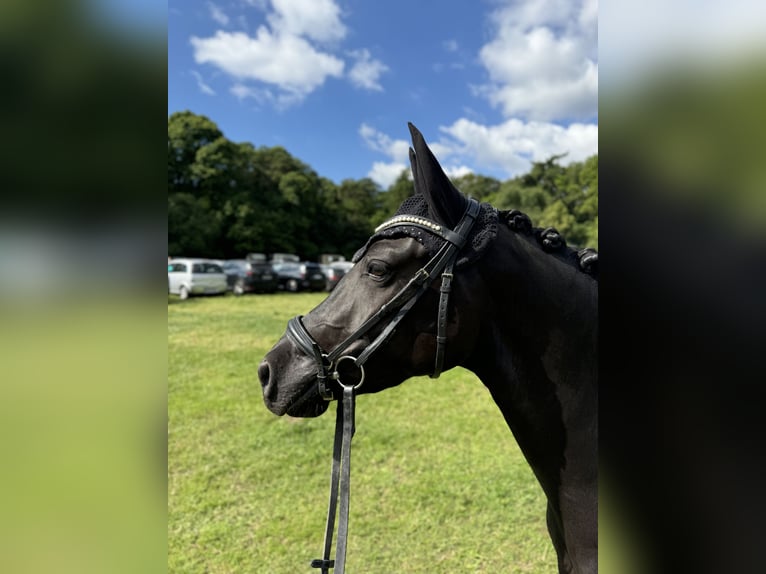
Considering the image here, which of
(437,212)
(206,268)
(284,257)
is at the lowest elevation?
(437,212)

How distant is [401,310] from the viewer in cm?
175

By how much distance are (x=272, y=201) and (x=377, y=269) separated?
172 ft

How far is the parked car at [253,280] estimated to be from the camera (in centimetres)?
2766

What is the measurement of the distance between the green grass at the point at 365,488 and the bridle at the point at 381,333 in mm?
2601

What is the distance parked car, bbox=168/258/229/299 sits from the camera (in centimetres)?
2448

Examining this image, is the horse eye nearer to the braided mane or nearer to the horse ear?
the horse ear

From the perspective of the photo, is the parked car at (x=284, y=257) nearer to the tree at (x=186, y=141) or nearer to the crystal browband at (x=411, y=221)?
the tree at (x=186, y=141)

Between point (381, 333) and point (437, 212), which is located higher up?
point (437, 212)

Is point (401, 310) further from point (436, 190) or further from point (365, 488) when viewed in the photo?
point (365, 488)

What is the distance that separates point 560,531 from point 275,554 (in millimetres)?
2948

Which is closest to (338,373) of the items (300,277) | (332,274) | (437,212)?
(437,212)
